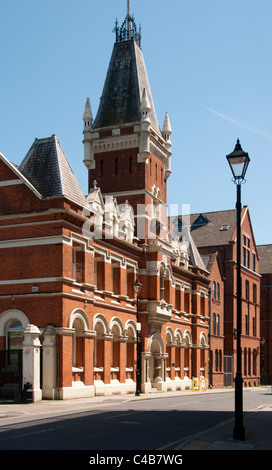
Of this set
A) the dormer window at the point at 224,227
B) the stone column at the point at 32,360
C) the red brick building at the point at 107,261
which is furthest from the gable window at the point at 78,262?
the dormer window at the point at 224,227

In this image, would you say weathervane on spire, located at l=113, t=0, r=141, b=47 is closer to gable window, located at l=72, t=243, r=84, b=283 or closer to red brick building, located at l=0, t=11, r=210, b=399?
red brick building, located at l=0, t=11, r=210, b=399

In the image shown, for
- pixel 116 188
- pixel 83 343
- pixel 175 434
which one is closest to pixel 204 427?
pixel 175 434

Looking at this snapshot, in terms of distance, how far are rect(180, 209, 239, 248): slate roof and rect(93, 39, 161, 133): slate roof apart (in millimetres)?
21544

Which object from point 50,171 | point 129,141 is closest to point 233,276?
point 129,141

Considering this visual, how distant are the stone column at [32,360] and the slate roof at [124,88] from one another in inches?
855

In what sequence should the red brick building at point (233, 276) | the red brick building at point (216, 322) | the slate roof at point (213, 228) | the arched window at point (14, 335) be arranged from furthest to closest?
the slate roof at point (213, 228)
the red brick building at point (233, 276)
the red brick building at point (216, 322)
the arched window at point (14, 335)

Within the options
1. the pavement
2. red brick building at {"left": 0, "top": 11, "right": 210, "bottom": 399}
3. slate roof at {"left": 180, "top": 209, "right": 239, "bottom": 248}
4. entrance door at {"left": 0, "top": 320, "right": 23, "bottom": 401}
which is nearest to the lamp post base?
the pavement

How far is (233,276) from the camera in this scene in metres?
64.8

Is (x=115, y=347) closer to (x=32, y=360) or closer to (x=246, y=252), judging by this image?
(x=32, y=360)

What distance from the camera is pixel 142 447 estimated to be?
1273 centimetres

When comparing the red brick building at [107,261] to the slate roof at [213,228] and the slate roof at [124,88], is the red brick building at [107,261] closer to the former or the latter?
the slate roof at [124,88]

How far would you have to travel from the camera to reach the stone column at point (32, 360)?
26.7 m
